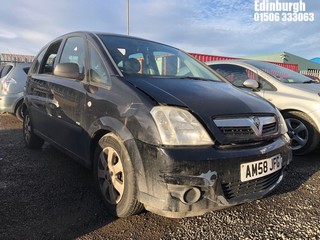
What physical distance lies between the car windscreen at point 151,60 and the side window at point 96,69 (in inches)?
5.1

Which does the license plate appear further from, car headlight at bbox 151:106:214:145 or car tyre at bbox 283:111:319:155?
car tyre at bbox 283:111:319:155

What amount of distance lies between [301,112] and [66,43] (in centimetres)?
335

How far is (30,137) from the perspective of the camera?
460 cm

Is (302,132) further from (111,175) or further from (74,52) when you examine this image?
(74,52)

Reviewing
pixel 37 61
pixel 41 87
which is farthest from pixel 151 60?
pixel 37 61

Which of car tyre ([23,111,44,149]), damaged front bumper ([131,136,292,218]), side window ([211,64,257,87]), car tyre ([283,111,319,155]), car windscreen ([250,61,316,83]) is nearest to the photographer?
damaged front bumper ([131,136,292,218])

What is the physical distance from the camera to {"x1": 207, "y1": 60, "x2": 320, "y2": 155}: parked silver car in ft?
13.9

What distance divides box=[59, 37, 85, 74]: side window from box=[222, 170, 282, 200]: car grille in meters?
1.81

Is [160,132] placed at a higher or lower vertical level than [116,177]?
higher

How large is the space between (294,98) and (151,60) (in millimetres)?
2344

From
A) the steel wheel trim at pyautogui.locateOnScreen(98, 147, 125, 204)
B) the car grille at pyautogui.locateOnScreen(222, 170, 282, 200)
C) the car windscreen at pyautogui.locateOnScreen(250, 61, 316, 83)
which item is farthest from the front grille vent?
the car windscreen at pyautogui.locateOnScreen(250, 61, 316, 83)

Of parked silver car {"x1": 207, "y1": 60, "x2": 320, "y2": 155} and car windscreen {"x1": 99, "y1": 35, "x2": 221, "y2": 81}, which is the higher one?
car windscreen {"x1": 99, "y1": 35, "x2": 221, "y2": 81}

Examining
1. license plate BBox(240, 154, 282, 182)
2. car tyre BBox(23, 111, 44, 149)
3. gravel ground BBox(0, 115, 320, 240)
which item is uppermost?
license plate BBox(240, 154, 282, 182)

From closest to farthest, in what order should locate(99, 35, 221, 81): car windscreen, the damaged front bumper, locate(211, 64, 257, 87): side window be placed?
the damaged front bumper
locate(99, 35, 221, 81): car windscreen
locate(211, 64, 257, 87): side window
